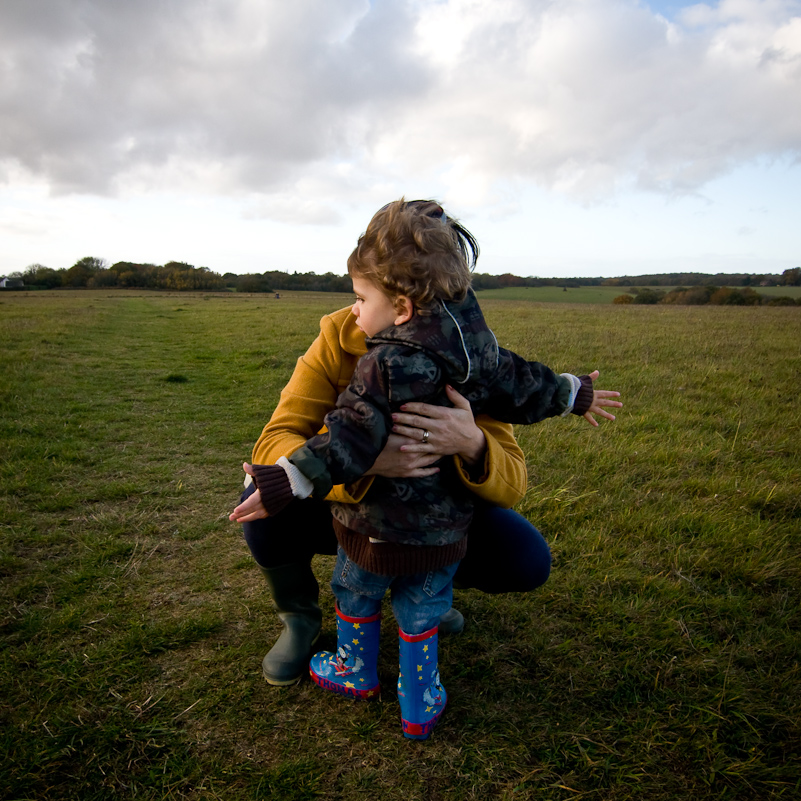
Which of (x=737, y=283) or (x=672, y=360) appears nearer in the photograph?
(x=672, y=360)

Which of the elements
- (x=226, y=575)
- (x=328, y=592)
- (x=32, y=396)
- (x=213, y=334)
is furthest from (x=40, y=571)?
(x=213, y=334)

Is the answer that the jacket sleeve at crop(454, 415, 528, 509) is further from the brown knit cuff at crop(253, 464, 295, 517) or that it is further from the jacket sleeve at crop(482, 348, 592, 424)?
the brown knit cuff at crop(253, 464, 295, 517)

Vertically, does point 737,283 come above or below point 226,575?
above

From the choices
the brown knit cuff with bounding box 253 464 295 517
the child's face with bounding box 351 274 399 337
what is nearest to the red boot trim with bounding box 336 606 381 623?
the brown knit cuff with bounding box 253 464 295 517

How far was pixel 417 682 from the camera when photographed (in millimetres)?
2076

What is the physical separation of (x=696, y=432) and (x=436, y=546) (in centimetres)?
479

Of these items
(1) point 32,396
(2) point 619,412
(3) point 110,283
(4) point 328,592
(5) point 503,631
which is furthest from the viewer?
(3) point 110,283

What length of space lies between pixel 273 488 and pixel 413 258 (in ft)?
2.94

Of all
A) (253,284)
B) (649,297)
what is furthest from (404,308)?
(253,284)

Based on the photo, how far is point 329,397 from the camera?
7.53 ft

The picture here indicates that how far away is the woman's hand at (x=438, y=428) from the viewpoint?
191 cm

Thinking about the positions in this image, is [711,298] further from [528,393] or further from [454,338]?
[454,338]

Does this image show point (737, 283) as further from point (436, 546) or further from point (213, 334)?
point (436, 546)

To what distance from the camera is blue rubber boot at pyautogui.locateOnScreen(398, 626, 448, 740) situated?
2076 millimetres
